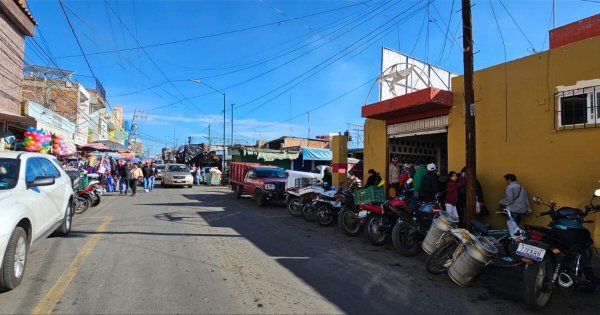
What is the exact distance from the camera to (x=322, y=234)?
9.94m

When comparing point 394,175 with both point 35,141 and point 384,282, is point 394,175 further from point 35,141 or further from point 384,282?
point 35,141

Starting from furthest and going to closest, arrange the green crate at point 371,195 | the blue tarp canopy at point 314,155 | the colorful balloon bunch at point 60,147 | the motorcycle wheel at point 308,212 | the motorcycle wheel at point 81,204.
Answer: the blue tarp canopy at point 314,155
the colorful balloon bunch at point 60,147
the motorcycle wheel at point 81,204
the motorcycle wheel at point 308,212
the green crate at point 371,195

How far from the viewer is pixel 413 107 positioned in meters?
11.4

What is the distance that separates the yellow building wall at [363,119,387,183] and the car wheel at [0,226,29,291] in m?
11.0

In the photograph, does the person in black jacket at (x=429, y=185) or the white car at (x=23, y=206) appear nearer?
the white car at (x=23, y=206)

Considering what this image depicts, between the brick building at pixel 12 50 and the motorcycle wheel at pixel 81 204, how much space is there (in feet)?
10.5

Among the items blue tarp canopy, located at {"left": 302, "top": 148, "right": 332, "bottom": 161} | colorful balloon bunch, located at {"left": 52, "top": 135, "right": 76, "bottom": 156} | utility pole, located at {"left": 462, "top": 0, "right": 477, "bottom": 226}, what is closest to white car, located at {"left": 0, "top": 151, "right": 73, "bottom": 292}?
utility pole, located at {"left": 462, "top": 0, "right": 477, "bottom": 226}

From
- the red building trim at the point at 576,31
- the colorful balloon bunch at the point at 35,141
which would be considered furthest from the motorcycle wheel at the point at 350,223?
the colorful balloon bunch at the point at 35,141

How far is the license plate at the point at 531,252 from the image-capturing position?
491 centimetres

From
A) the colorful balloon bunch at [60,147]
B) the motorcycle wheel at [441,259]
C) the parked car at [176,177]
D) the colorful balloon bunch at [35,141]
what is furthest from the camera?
the parked car at [176,177]

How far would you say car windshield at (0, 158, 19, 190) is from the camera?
557cm

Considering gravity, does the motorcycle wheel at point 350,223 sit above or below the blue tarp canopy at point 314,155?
below

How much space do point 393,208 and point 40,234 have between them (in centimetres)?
628

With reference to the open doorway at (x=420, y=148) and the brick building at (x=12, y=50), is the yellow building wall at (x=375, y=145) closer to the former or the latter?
the open doorway at (x=420, y=148)
